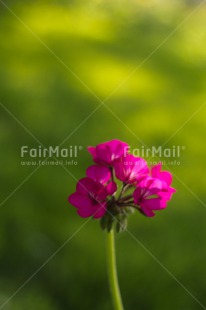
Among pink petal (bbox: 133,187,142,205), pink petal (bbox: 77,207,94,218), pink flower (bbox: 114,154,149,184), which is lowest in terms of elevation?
pink petal (bbox: 77,207,94,218)

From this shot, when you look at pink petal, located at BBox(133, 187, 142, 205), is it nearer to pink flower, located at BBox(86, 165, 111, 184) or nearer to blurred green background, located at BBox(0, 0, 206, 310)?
pink flower, located at BBox(86, 165, 111, 184)

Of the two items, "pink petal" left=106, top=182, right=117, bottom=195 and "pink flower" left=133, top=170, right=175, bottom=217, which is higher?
"pink flower" left=133, top=170, right=175, bottom=217

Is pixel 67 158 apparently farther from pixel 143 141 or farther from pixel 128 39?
pixel 128 39

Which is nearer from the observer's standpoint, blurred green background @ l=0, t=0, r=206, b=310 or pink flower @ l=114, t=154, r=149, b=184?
pink flower @ l=114, t=154, r=149, b=184

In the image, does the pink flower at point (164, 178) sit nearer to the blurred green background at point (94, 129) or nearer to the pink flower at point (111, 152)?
the pink flower at point (111, 152)

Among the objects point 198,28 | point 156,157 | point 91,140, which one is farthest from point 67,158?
point 198,28

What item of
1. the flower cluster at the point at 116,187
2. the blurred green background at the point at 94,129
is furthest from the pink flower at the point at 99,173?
the blurred green background at the point at 94,129

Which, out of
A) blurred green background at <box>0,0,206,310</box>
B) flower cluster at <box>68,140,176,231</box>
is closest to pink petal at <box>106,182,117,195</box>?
flower cluster at <box>68,140,176,231</box>
